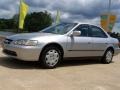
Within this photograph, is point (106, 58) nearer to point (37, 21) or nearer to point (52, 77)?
point (52, 77)

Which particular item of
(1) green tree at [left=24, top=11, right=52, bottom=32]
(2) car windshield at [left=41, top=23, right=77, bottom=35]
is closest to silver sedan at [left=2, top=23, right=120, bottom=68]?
(2) car windshield at [left=41, top=23, right=77, bottom=35]

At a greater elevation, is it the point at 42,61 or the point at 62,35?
the point at 62,35

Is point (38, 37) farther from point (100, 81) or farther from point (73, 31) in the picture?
point (100, 81)

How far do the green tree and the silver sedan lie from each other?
218 feet

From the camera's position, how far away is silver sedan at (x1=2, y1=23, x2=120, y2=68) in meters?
8.41

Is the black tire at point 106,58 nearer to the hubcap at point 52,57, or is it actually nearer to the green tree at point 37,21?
the hubcap at point 52,57

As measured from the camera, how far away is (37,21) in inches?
3233

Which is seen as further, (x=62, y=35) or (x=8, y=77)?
(x=62, y=35)

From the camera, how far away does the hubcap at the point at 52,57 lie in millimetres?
8756

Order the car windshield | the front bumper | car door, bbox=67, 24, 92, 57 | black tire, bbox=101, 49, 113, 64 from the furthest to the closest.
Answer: black tire, bbox=101, 49, 113, 64 < the car windshield < car door, bbox=67, 24, 92, 57 < the front bumper

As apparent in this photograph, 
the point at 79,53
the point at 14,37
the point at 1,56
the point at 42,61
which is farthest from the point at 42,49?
the point at 1,56

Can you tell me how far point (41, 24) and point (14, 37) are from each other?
72.8 meters

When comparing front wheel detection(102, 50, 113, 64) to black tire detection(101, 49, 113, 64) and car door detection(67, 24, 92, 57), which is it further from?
car door detection(67, 24, 92, 57)

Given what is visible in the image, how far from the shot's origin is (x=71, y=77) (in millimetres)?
7785
